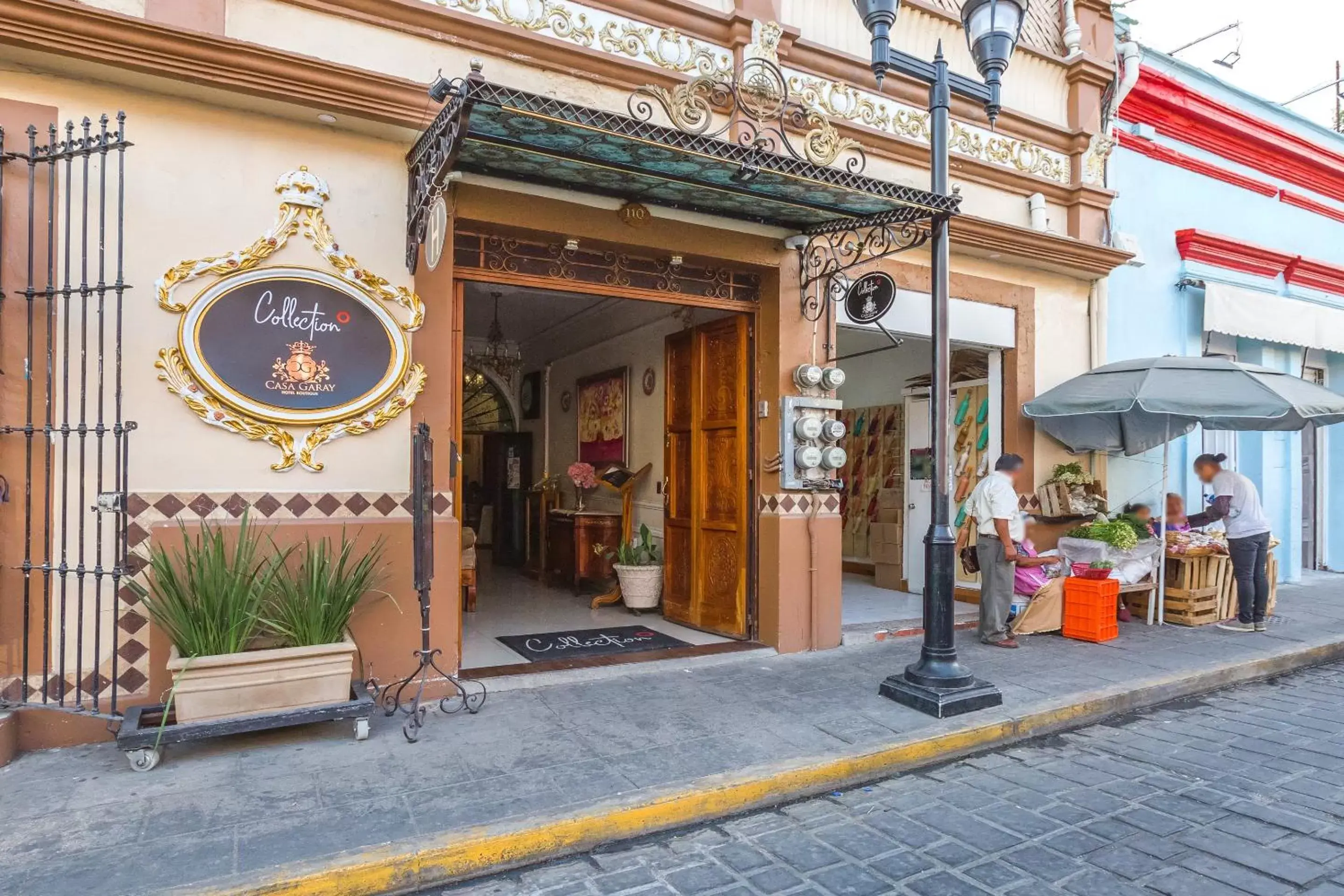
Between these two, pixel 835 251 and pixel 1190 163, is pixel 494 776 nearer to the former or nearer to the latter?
pixel 835 251

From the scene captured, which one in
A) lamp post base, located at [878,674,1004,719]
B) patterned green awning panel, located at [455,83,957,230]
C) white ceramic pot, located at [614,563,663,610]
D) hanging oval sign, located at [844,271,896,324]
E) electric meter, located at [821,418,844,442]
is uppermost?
patterned green awning panel, located at [455,83,957,230]

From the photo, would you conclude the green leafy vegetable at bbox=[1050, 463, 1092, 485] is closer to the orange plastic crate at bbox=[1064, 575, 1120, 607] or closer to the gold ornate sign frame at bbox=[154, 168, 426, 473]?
the orange plastic crate at bbox=[1064, 575, 1120, 607]

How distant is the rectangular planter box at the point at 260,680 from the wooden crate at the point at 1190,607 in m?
7.73

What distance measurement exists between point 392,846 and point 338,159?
413 cm

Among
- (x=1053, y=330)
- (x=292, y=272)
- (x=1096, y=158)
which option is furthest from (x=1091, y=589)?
(x=292, y=272)

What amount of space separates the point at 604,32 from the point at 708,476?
12.7 feet

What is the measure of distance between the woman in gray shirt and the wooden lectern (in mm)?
5896

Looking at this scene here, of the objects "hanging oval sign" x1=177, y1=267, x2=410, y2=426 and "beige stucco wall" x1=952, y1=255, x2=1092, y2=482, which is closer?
"hanging oval sign" x1=177, y1=267, x2=410, y2=426

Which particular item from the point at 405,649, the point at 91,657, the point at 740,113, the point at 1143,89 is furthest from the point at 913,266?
the point at 91,657

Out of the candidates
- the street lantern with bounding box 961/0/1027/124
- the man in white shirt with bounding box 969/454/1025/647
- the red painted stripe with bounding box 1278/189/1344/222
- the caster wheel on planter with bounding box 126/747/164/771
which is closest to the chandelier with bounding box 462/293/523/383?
the street lantern with bounding box 961/0/1027/124

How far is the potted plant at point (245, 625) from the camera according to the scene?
438 centimetres

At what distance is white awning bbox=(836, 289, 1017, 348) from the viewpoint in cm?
759

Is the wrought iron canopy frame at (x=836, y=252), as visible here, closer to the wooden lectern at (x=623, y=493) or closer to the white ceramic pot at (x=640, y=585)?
the wooden lectern at (x=623, y=493)

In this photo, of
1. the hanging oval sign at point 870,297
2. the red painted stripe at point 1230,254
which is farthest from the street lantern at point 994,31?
the red painted stripe at point 1230,254
